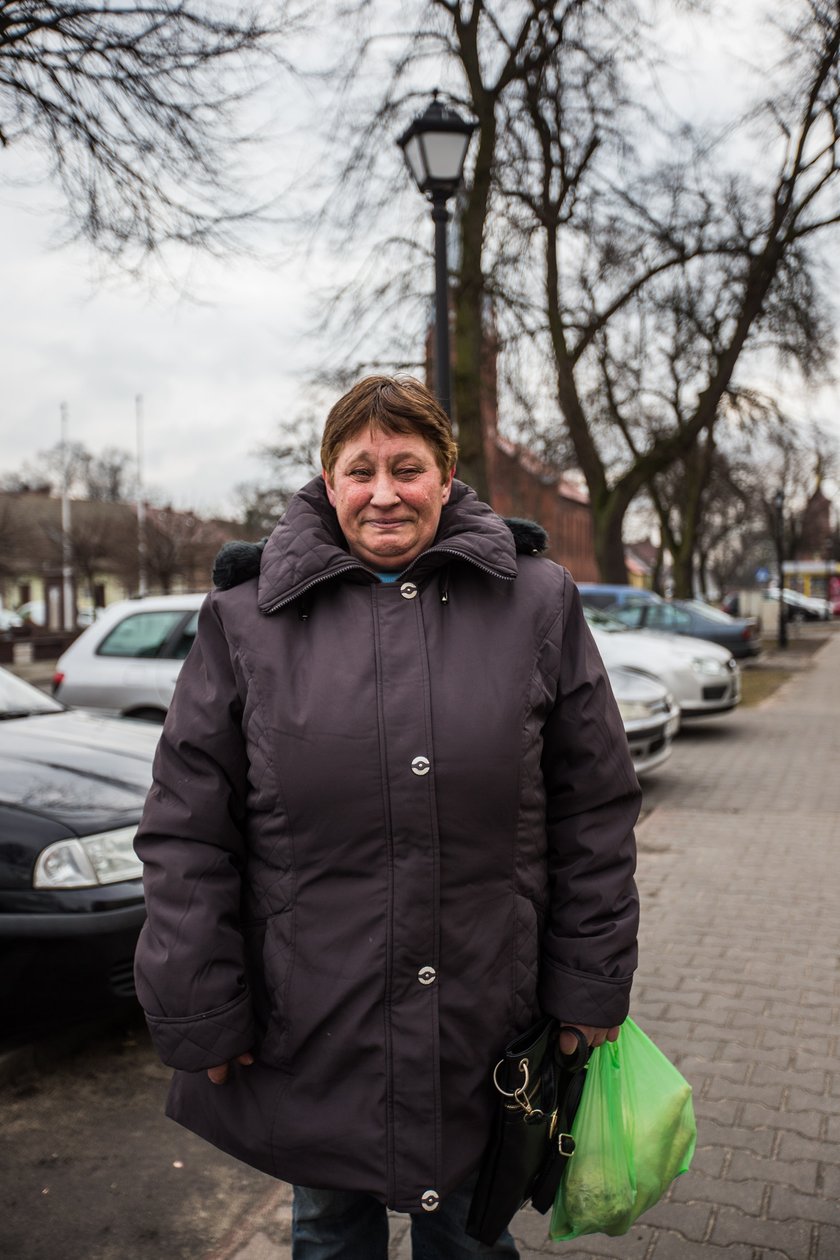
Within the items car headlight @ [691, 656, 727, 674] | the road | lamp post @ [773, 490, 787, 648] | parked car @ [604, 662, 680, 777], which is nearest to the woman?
the road

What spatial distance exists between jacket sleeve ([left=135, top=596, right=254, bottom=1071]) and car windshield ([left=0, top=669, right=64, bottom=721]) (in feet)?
11.9

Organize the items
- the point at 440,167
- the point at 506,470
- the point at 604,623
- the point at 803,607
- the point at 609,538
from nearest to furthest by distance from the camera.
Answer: the point at 440,167, the point at 604,623, the point at 609,538, the point at 506,470, the point at 803,607

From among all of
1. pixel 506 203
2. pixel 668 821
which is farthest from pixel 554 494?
pixel 668 821

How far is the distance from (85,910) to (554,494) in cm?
2713

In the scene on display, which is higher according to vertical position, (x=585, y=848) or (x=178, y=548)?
(x=178, y=548)

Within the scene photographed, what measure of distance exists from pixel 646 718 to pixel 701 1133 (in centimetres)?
600

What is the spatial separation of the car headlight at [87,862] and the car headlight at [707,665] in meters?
9.69

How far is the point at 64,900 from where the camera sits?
12.1 feet

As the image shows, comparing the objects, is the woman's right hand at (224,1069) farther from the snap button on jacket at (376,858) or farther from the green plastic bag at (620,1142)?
the green plastic bag at (620,1142)

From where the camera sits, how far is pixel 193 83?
6.41 m

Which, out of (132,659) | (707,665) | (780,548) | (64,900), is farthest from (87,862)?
(780,548)

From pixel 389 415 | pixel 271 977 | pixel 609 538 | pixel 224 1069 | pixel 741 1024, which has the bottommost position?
pixel 741 1024

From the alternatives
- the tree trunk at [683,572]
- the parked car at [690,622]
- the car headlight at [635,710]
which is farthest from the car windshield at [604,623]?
the tree trunk at [683,572]

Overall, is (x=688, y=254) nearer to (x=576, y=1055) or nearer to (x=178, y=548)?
(x=576, y=1055)
